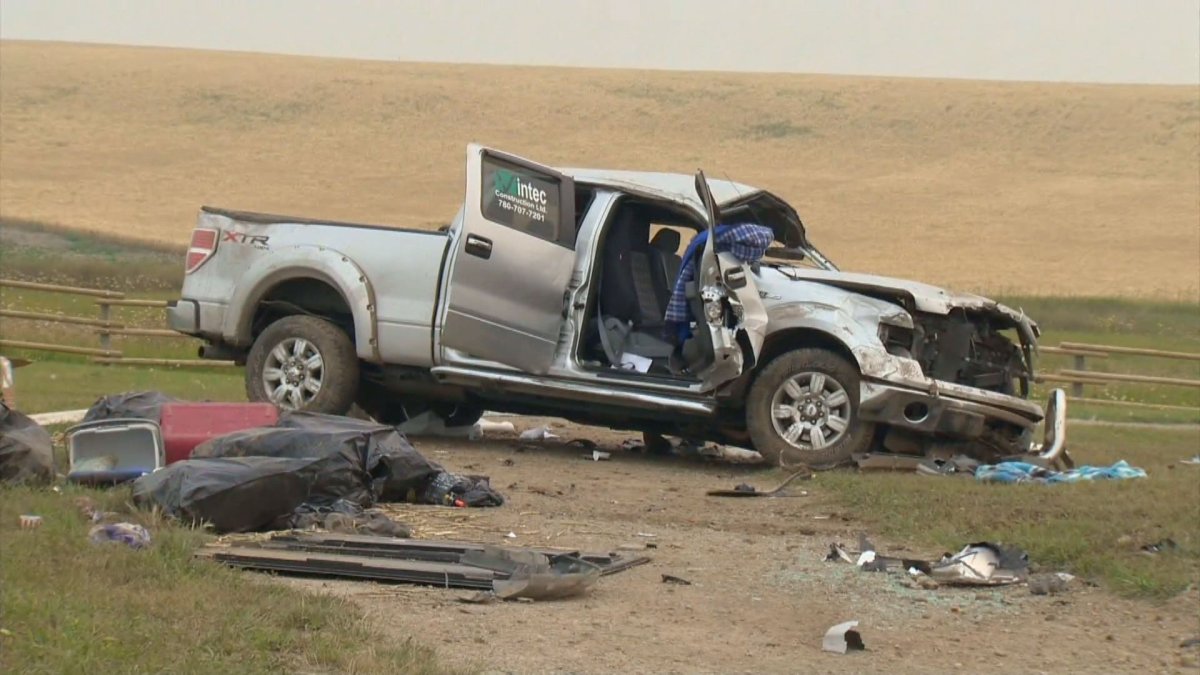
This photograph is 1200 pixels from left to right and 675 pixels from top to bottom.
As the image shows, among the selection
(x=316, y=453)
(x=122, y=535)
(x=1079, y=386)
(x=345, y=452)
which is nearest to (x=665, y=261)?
(x=345, y=452)

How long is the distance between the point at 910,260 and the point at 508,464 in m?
30.2

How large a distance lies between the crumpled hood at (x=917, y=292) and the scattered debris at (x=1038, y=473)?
39.8 inches

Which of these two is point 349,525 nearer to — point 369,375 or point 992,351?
point 369,375

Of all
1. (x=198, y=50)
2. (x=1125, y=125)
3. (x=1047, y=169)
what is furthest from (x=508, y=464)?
(x=198, y=50)

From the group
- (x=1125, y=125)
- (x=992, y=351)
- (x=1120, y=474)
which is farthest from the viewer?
(x=1125, y=125)

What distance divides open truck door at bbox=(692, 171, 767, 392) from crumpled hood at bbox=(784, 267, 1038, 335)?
54 centimetres

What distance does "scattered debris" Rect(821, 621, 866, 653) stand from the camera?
622 centimetres

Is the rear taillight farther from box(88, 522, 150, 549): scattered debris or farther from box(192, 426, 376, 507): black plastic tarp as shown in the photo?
box(88, 522, 150, 549): scattered debris

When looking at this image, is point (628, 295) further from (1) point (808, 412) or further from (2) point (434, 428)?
(2) point (434, 428)

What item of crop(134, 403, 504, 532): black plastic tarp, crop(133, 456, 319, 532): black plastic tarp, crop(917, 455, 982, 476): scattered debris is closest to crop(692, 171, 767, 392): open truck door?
crop(917, 455, 982, 476): scattered debris

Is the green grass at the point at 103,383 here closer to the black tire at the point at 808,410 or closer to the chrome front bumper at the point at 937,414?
the black tire at the point at 808,410

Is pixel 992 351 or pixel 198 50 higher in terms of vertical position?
pixel 198 50

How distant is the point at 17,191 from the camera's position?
151ft

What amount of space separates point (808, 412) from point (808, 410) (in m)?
0.01
